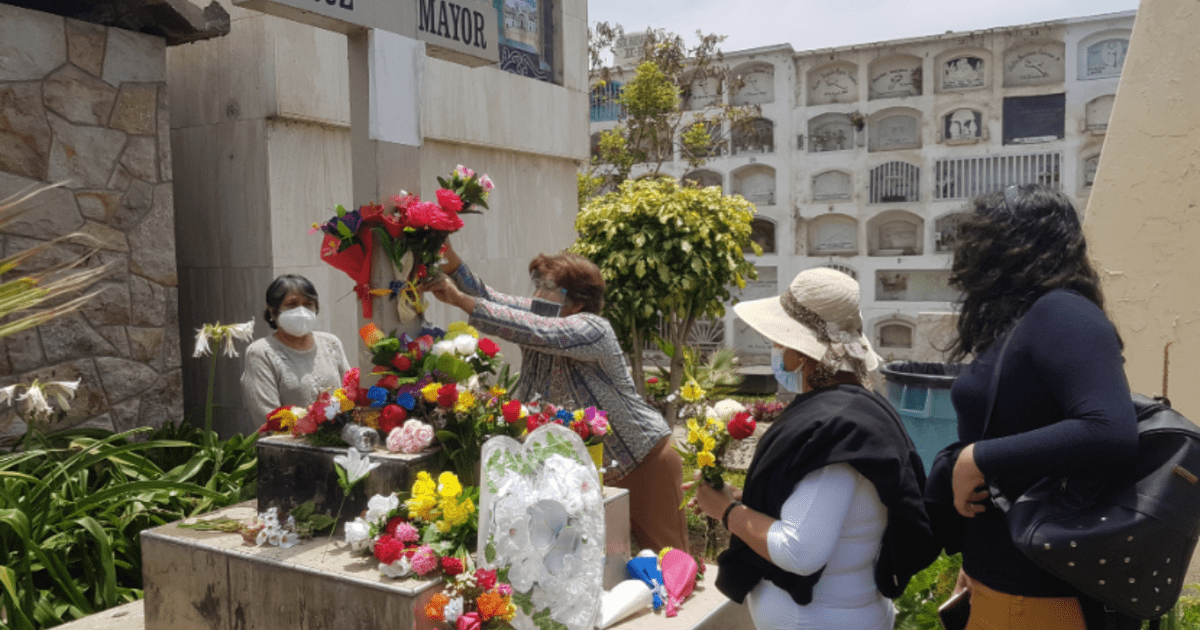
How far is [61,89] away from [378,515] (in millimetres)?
3254

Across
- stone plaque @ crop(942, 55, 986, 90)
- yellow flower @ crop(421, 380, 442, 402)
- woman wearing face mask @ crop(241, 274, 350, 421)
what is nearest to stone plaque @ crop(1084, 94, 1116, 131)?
stone plaque @ crop(942, 55, 986, 90)

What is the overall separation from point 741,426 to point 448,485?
0.80 meters

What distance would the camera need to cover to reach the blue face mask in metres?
2.00

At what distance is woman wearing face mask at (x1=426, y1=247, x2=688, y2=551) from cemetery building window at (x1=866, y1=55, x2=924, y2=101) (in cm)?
2754

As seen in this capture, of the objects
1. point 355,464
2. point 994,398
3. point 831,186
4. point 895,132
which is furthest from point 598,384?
point 895,132

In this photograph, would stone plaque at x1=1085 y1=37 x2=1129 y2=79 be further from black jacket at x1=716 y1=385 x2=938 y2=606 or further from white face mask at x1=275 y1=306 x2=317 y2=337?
black jacket at x1=716 y1=385 x2=938 y2=606

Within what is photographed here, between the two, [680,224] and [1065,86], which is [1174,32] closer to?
[680,224]

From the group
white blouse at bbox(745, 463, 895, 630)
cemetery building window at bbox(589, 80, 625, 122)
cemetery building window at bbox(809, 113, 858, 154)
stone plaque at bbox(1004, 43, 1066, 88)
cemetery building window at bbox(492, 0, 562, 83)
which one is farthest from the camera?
cemetery building window at bbox(589, 80, 625, 122)

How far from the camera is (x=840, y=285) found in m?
1.92

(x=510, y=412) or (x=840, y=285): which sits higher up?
(x=840, y=285)

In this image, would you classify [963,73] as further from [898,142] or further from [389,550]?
[389,550]

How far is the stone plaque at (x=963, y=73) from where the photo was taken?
89.9ft

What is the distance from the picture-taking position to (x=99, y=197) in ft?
14.5

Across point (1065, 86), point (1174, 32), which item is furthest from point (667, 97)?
point (1065, 86)
